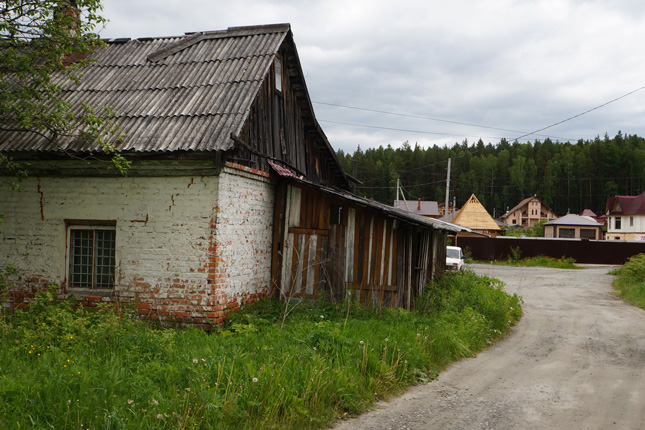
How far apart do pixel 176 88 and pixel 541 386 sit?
8.14m

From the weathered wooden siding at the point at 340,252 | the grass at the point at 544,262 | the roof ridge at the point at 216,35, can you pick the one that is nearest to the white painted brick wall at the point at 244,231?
the weathered wooden siding at the point at 340,252

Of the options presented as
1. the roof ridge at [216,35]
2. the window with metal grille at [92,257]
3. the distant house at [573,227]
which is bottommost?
the window with metal grille at [92,257]

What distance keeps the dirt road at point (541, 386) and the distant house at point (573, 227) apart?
55992 mm

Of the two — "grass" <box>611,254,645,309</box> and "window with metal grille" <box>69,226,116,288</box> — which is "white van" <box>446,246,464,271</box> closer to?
"grass" <box>611,254,645,309</box>

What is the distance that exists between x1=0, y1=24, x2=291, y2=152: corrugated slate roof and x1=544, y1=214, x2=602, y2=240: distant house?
60679mm

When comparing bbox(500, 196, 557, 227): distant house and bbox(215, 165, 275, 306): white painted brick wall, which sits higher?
bbox(500, 196, 557, 227): distant house

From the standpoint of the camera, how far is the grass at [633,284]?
16452 mm

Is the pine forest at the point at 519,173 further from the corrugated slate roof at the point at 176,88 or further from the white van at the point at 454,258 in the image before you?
the corrugated slate roof at the point at 176,88

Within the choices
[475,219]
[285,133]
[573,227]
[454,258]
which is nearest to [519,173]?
[573,227]

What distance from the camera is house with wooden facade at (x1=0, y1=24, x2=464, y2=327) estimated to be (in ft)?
28.9

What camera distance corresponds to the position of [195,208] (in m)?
8.83

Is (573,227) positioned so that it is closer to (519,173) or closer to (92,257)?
(519,173)

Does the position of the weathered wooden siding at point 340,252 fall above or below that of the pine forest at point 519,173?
below

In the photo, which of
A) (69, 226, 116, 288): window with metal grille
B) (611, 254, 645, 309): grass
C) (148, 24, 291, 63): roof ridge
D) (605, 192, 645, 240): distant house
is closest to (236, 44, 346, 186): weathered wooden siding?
(148, 24, 291, 63): roof ridge
